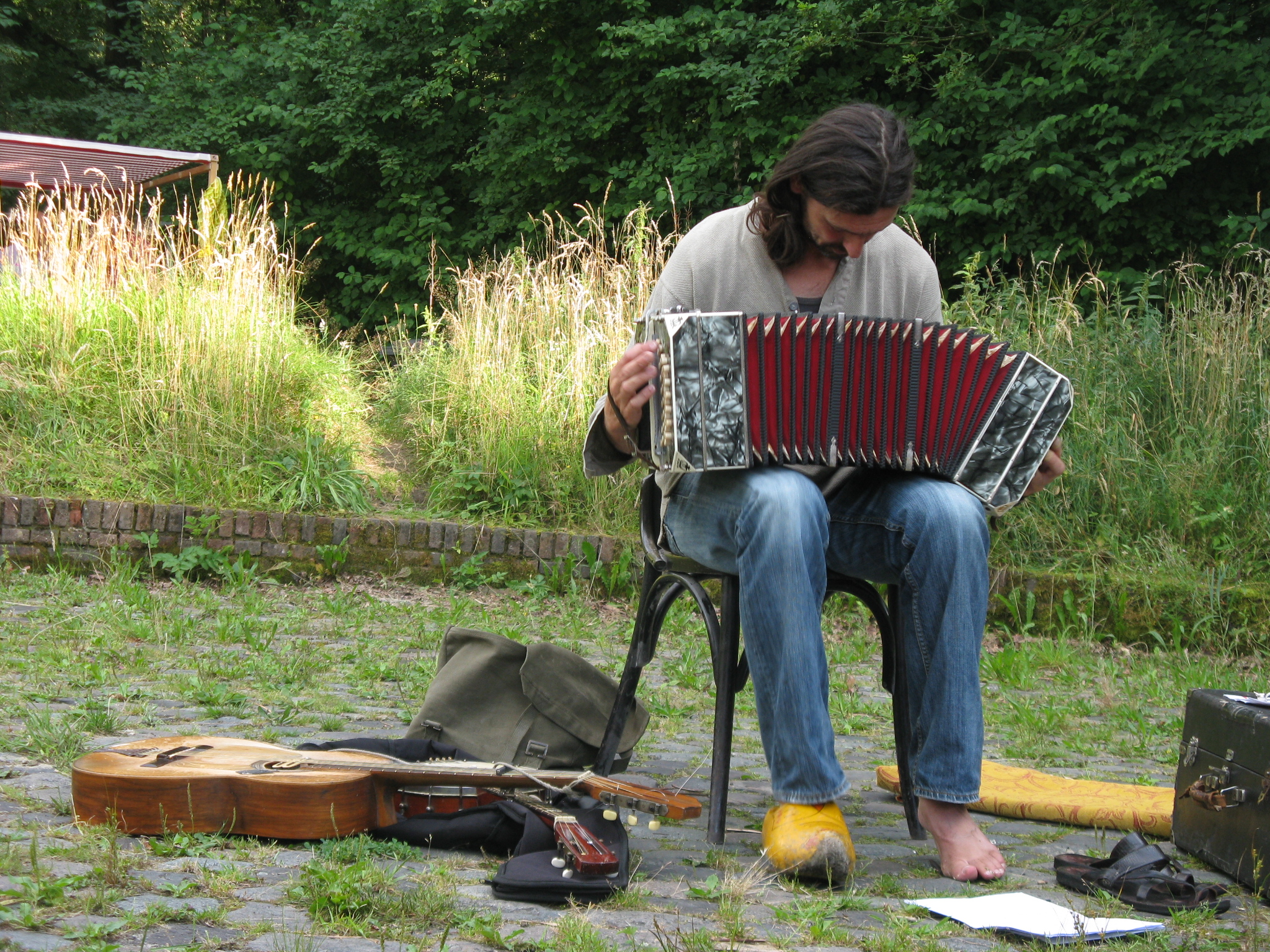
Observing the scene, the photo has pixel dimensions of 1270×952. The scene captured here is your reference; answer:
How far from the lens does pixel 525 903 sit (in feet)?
6.16

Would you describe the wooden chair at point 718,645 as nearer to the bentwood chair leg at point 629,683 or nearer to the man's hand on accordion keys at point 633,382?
the bentwood chair leg at point 629,683

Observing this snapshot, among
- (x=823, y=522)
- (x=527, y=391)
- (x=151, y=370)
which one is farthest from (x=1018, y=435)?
(x=151, y=370)

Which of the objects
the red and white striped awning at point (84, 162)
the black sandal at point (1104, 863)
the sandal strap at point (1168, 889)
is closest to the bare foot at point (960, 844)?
the black sandal at point (1104, 863)

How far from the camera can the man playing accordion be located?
2.16m

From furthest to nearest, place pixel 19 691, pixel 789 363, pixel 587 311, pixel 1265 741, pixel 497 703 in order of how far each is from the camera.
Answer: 1. pixel 587 311
2. pixel 19 691
3. pixel 497 703
4. pixel 789 363
5. pixel 1265 741

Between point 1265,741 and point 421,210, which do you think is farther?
point 421,210

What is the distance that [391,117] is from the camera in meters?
12.9

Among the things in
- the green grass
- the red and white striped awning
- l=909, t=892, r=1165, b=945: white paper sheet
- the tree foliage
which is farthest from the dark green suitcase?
A: the red and white striped awning

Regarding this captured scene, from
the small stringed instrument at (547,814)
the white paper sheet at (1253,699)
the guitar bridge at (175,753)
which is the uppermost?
the white paper sheet at (1253,699)

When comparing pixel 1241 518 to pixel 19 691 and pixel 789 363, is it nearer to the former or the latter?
pixel 789 363

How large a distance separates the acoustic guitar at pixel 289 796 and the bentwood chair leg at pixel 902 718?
55 cm

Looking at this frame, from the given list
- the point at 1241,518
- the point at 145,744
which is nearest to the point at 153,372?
the point at 145,744

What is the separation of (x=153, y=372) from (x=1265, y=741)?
5.24 meters

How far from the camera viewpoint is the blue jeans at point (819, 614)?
2162 mm
